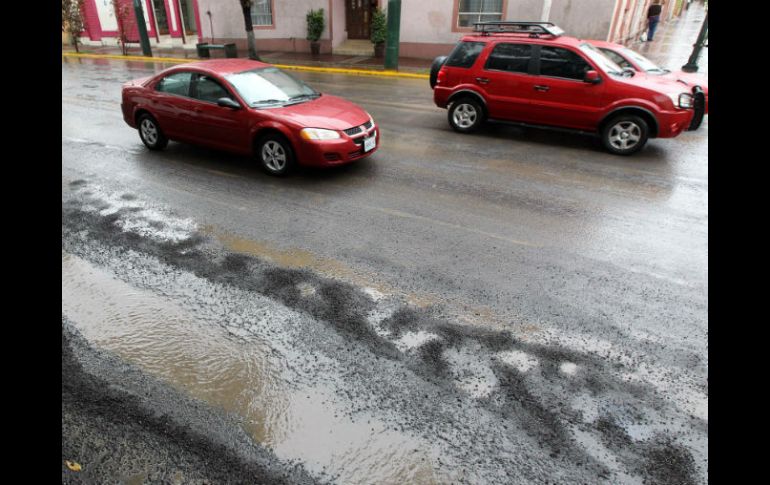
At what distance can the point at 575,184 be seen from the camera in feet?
23.5

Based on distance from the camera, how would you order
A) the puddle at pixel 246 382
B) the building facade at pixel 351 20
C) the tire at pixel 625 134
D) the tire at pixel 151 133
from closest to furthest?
the puddle at pixel 246 382, the tire at pixel 625 134, the tire at pixel 151 133, the building facade at pixel 351 20

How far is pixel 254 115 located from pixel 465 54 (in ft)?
15.7

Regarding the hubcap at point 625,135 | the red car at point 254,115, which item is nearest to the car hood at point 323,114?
the red car at point 254,115

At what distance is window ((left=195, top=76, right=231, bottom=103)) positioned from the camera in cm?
748

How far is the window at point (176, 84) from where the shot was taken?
784 cm

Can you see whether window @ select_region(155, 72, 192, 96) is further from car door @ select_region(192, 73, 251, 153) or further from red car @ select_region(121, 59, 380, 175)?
car door @ select_region(192, 73, 251, 153)

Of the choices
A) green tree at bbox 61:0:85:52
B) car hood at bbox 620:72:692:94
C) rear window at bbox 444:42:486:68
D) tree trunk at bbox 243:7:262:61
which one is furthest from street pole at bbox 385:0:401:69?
green tree at bbox 61:0:85:52

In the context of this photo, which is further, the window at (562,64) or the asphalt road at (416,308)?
the window at (562,64)

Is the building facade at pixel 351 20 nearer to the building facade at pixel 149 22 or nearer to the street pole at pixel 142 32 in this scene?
the building facade at pixel 149 22

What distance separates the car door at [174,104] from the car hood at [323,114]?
1.76 metres

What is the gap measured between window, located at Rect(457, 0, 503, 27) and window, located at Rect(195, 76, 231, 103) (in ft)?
47.8

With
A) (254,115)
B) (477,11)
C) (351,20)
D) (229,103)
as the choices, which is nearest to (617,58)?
(254,115)
